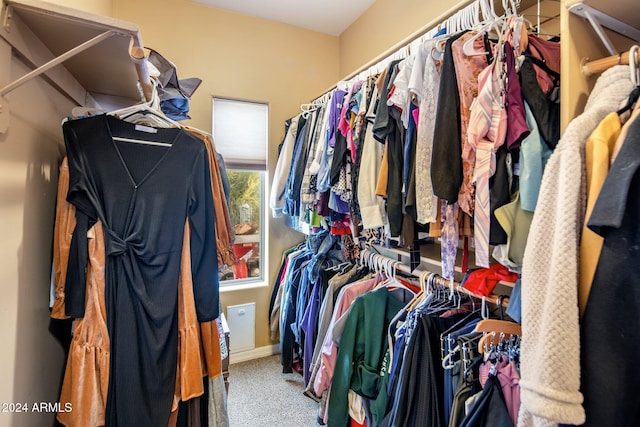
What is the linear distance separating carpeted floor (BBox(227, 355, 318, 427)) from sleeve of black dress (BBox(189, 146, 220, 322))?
1135mm

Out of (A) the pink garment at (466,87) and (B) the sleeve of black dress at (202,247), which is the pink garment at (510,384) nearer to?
(A) the pink garment at (466,87)

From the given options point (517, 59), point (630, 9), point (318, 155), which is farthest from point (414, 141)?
point (318, 155)

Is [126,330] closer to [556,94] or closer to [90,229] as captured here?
[90,229]

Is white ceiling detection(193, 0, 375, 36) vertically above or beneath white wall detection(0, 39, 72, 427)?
above

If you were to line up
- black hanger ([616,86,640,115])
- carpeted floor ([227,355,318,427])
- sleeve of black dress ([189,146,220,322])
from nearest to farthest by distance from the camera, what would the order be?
black hanger ([616,86,640,115]) < sleeve of black dress ([189,146,220,322]) < carpeted floor ([227,355,318,427])

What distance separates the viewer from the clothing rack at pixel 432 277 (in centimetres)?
→ 102

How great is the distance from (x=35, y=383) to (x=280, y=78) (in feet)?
8.09

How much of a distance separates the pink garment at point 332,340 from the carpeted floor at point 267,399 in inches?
20.0

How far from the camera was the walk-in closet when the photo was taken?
59 centimetres

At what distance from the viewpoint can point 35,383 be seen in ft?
3.07

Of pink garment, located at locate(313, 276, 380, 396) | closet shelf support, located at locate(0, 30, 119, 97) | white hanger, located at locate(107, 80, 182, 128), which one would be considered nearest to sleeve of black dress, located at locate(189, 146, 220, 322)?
white hanger, located at locate(107, 80, 182, 128)

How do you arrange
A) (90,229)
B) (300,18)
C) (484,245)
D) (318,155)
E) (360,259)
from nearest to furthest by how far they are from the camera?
(484,245), (90,229), (318,155), (360,259), (300,18)

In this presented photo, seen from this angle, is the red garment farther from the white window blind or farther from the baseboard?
the baseboard

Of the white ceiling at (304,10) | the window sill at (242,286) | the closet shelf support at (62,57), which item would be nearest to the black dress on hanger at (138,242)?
the closet shelf support at (62,57)
